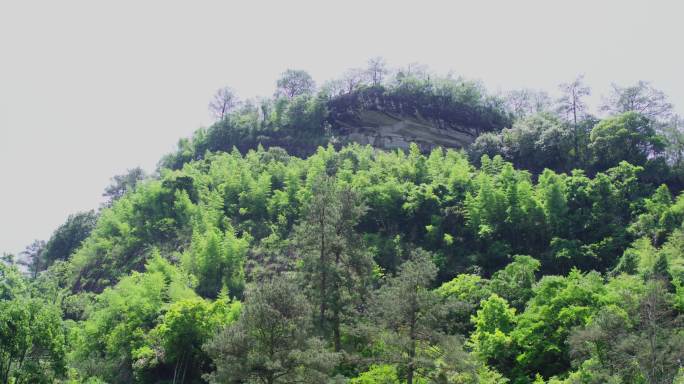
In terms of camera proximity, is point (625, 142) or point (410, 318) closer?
point (410, 318)

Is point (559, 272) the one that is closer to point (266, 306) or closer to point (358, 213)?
point (358, 213)

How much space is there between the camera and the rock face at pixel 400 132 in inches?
2623

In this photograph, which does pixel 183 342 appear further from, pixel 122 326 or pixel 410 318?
pixel 410 318

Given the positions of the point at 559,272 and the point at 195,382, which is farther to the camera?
Answer: the point at 559,272

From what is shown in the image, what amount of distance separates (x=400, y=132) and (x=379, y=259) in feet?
94.0

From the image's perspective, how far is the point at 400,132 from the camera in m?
67.5

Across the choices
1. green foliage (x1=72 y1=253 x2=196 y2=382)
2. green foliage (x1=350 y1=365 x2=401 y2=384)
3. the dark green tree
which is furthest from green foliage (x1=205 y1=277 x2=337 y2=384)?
green foliage (x1=72 y1=253 x2=196 y2=382)

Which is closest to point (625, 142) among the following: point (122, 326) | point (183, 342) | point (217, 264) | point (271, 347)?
point (217, 264)

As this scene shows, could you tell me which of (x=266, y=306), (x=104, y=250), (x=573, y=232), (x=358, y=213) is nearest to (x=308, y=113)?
(x=104, y=250)

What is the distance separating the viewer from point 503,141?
2285 inches

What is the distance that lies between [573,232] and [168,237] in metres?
30.4

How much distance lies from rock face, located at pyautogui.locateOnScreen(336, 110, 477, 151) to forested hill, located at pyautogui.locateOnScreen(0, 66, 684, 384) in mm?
350

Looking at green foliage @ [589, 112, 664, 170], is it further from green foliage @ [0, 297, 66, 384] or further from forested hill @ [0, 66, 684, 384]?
green foliage @ [0, 297, 66, 384]

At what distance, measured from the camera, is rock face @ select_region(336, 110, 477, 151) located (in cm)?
6662
